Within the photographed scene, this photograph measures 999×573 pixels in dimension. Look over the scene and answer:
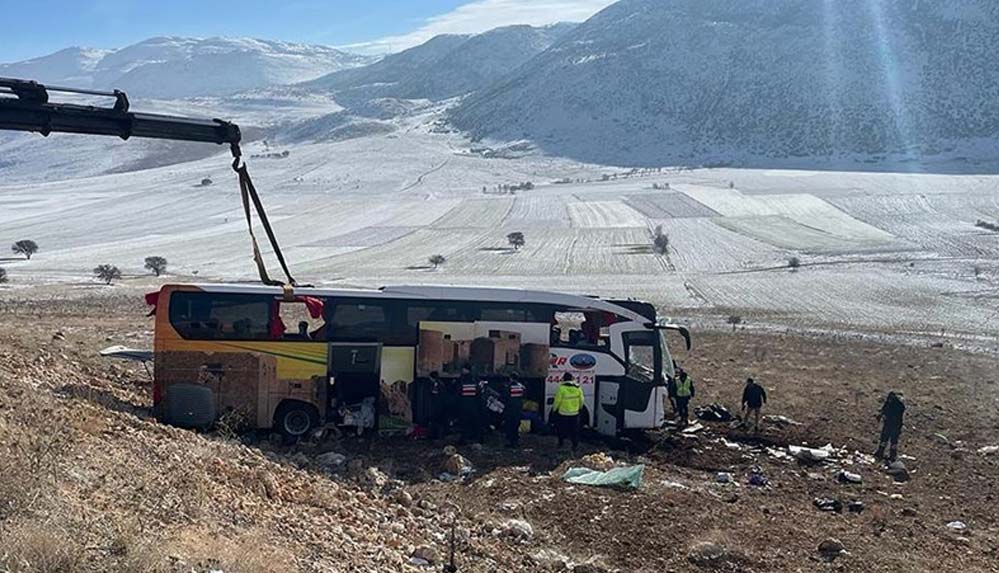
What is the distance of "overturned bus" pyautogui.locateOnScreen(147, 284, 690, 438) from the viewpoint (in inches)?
637

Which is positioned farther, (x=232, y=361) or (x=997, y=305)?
(x=997, y=305)

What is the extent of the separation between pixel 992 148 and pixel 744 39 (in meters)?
64.6

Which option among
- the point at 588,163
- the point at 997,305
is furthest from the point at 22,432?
the point at 588,163

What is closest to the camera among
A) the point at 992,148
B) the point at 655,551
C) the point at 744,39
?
the point at 655,551

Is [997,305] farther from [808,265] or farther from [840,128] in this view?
[840,128]

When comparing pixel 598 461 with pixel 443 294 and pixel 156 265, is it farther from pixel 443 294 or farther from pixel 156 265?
pixel 156 265

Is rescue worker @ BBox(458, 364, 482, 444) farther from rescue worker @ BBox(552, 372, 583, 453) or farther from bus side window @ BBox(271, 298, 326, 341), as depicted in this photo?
bus side window @ BBox(271, 298, 326, 341)

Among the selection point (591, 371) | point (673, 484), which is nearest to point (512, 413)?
point (591, 371)

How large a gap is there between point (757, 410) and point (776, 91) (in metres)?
155

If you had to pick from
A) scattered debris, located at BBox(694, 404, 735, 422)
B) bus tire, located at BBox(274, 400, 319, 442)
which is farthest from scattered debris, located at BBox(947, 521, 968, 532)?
bus tire, located at BBox(274, 400, 319, 442)

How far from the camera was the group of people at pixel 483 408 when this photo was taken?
1669cm

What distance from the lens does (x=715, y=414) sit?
19734mm

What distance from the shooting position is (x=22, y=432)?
34.1 ft

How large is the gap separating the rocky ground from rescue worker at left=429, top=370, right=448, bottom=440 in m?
0.73
